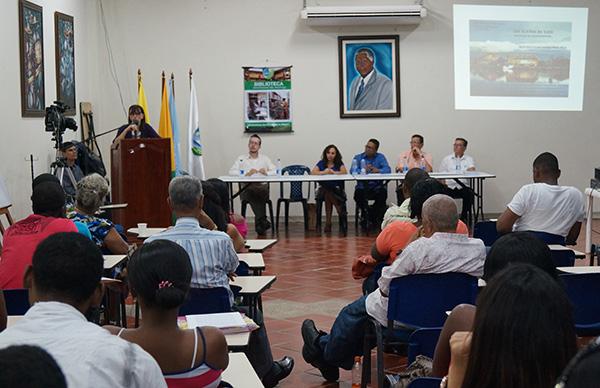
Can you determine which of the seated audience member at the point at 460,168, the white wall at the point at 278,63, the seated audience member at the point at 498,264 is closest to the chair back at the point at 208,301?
the seated audience member at the point at 498,264

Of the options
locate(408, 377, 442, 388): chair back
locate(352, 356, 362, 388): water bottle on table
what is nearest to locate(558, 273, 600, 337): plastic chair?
locate(352, 356, 362, 388): water bottle on table

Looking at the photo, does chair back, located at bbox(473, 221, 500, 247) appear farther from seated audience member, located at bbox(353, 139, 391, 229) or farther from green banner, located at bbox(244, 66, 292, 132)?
green banner, located at bbox(244, 66, 292, 132)

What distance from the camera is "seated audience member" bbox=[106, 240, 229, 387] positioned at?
2463 millimetres

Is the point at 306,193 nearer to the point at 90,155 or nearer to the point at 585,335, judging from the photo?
the point at 90,155

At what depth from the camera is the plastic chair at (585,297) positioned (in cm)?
394

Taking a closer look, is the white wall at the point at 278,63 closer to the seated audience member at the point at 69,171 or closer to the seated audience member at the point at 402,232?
the seated audience member at the point at 69,171

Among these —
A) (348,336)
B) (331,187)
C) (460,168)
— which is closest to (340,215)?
(331,187)

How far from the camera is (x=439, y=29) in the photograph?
12.5 meters

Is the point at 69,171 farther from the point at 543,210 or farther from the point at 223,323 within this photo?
the point at 223,323

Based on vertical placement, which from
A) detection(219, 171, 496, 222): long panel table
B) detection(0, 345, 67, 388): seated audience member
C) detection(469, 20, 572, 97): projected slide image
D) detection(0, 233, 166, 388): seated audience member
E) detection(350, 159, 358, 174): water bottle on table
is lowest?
detection(219, 171, 496, 222): long panel table

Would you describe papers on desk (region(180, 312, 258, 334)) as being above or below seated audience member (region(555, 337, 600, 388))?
below

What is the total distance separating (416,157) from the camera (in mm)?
11875

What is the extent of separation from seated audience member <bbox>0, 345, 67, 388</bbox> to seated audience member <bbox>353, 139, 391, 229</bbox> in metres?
10.5

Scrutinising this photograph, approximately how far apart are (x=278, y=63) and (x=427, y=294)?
8.97 meters
